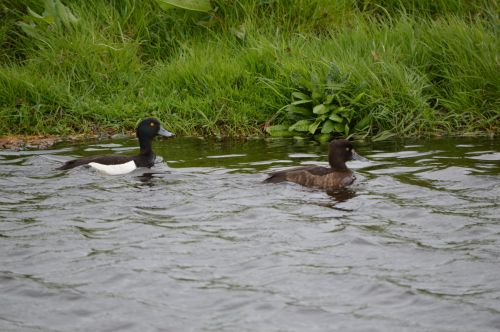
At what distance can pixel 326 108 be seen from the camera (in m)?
11.2

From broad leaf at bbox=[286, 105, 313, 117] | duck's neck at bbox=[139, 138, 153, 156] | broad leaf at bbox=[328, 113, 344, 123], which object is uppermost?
broad leaf at bbox=[286, 105, 313, 117]

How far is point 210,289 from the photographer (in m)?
5.95

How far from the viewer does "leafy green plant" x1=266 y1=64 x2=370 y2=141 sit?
11.2 meters

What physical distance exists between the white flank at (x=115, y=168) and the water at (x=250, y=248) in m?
0.15

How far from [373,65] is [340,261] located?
217 inches

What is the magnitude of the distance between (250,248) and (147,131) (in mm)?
4119

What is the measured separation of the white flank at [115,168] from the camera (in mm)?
9625

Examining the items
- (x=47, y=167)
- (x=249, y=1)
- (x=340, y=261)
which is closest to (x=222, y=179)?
(x=47, y=167)

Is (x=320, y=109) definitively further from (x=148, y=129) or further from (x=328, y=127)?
(x=148, y=129)

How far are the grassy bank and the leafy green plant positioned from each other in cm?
4

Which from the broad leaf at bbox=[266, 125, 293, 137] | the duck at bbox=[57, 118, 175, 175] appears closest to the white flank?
the duck at bbox=[57, 118, 175, 175]

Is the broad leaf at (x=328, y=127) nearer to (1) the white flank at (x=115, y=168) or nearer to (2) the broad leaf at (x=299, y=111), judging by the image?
(2) the broad leaf at (x=299, y=111)

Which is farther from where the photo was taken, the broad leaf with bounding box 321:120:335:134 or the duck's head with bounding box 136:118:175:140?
the broad leaf with bounding box 321:120:335:134

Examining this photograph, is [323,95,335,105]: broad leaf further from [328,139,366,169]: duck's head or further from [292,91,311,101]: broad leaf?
[328,139,366,169]: duck's head
